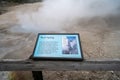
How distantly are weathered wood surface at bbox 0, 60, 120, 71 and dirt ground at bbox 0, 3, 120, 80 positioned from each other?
0.89 metres

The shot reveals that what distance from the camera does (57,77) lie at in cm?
321

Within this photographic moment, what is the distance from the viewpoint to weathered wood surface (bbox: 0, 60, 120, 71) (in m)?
2.12

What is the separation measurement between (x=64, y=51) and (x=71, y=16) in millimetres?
5305

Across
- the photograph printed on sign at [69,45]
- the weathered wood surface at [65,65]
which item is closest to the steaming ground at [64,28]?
the photograph printed on sign at [69,45]

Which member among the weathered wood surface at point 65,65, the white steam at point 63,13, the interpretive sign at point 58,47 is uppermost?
the white steam at point 63,13

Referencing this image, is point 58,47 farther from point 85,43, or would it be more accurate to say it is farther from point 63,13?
point 63,13

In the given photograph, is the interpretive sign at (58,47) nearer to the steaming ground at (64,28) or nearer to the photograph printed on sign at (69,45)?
the photograph printed on sign at (69,45)

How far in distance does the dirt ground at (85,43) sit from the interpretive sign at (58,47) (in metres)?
→ 0.98

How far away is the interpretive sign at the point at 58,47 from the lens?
2154mm

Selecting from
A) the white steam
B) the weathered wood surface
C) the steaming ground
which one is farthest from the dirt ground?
the weathered wood surface

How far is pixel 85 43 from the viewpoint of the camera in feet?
15.6

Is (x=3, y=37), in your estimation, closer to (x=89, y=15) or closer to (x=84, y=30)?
(x=84, y=30)

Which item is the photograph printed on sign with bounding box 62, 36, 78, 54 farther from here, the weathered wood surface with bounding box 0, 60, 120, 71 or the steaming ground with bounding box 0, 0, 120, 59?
the steaming ground with bounding box 0, 0, 120, 59

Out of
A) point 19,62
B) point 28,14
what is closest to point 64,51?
point 19,62
